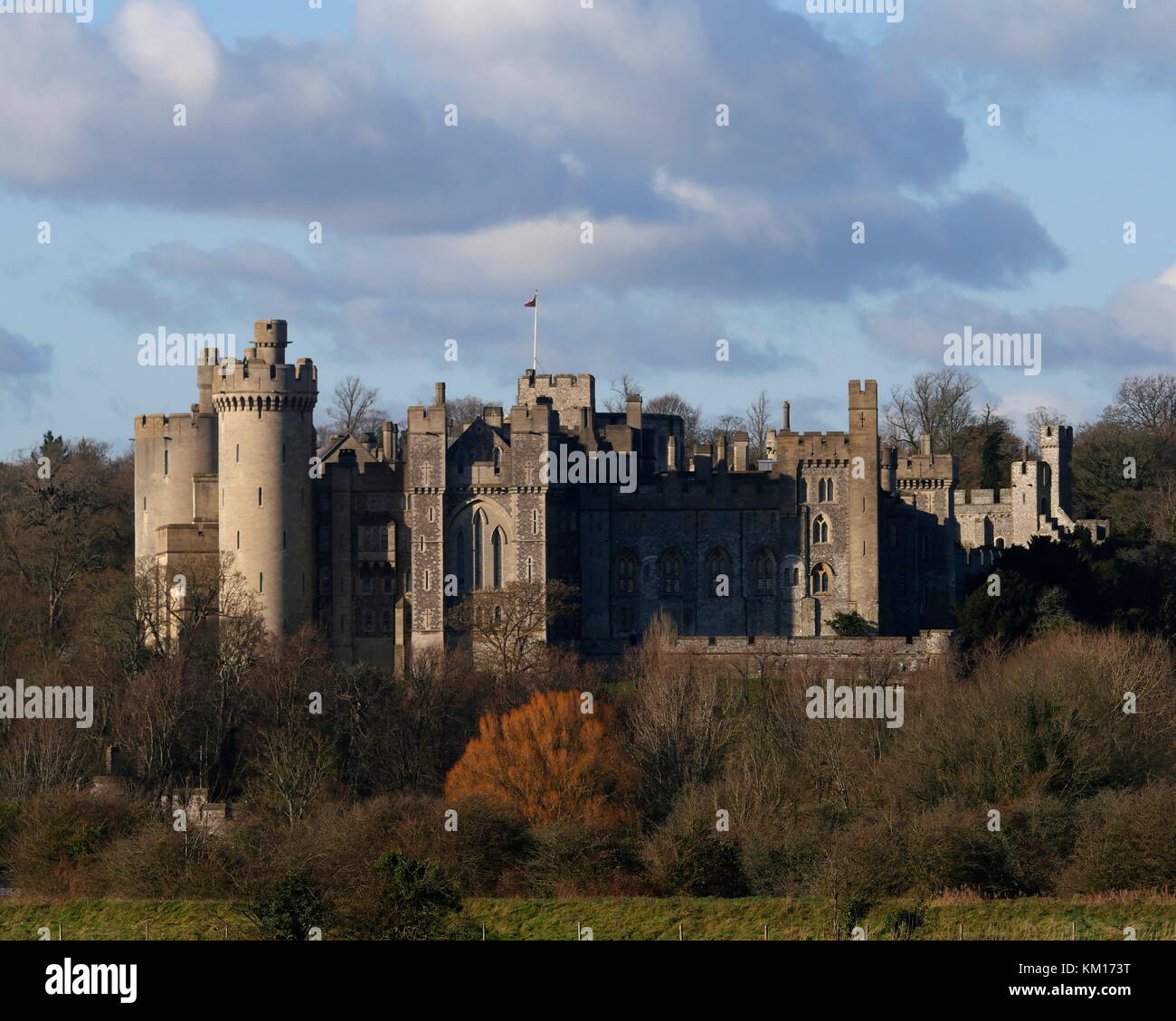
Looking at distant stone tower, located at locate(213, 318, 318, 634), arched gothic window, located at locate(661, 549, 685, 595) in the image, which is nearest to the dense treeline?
distant stone tower, located at locate(213, 318, 318, 634)

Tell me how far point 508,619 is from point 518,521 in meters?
2.93

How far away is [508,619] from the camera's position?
63.3 metres

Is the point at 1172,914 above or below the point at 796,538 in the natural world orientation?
below

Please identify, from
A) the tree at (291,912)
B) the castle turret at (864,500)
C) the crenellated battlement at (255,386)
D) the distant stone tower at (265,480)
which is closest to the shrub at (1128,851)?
the tree at (291,912)

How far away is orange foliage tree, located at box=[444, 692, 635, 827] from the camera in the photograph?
2013 inches

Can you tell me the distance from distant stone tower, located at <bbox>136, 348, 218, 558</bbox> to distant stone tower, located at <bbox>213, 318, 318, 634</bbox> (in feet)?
12.4

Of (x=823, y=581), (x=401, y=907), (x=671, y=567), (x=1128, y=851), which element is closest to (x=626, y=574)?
(x=671, y=567)

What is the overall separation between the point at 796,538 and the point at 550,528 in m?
6.68

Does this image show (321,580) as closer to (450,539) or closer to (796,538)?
(450,539)

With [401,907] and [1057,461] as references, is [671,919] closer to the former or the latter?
[401,907]

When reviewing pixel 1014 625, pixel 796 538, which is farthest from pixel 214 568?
pixel 1014 625
